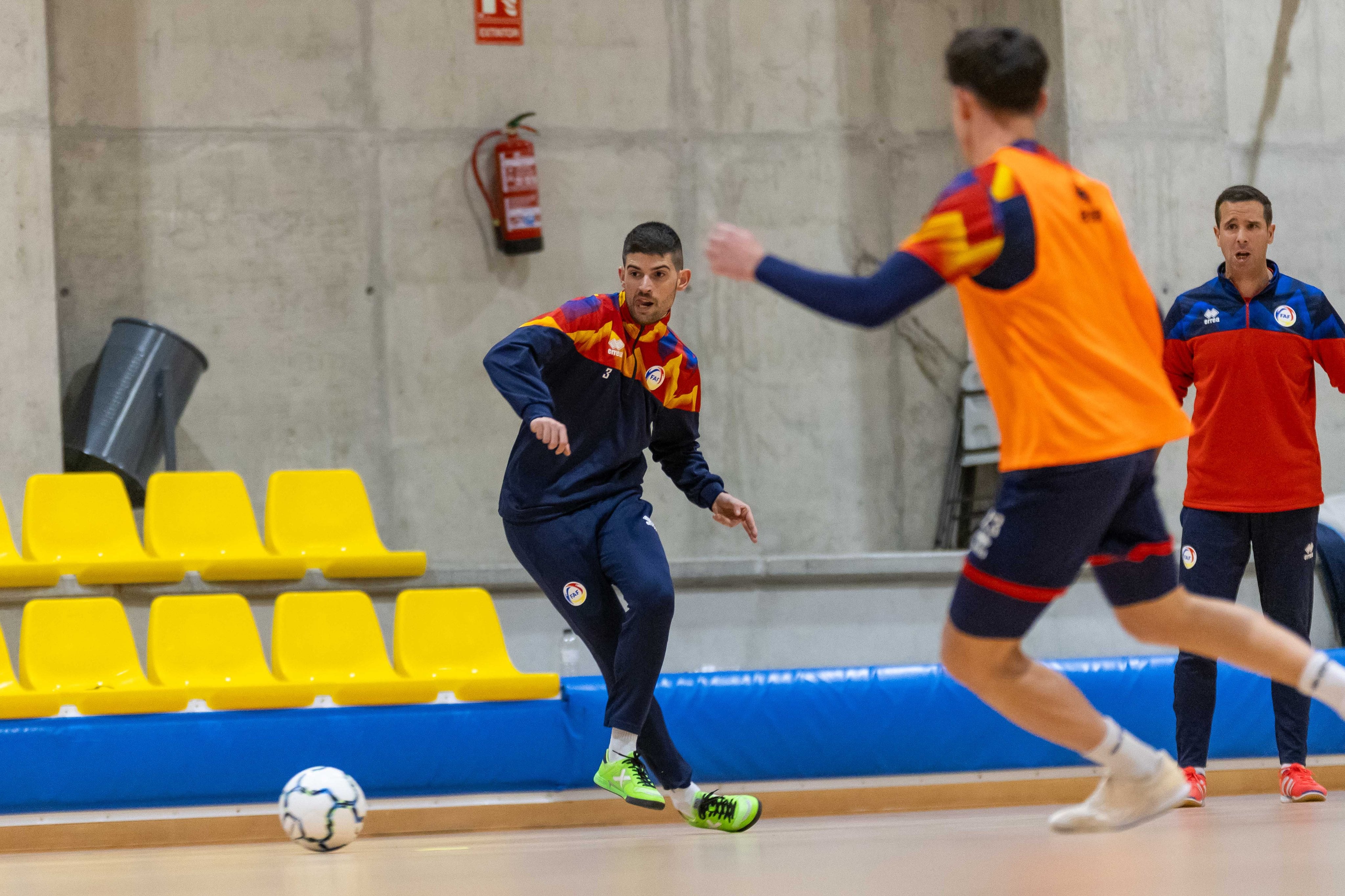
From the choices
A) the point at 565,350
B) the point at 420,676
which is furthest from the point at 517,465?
the point at 420,676

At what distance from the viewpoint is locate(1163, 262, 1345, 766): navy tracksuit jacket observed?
4.69m

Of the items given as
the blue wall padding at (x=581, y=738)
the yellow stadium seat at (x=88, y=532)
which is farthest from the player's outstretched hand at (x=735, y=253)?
the yellow stadium seat at (x=88, y=532)

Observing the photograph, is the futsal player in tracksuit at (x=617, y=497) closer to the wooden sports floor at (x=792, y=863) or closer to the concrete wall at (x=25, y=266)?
the wooden sports floor at (x=792, y=863)

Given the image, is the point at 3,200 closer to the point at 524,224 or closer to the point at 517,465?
the point at 524,224

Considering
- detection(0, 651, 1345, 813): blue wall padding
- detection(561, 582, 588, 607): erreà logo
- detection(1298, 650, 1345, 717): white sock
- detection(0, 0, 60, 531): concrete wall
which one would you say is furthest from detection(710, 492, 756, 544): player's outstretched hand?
detection(0, 0, 60, 531): concrete wall

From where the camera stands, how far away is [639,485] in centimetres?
465

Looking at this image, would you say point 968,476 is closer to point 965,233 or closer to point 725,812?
point 725,812

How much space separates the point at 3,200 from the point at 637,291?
15.0 ft

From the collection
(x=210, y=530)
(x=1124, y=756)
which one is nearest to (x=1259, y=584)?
(x=1124, y=756)

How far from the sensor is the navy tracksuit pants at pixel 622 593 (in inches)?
164

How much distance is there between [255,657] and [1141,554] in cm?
401

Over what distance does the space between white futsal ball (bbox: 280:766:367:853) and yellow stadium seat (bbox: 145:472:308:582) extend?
2510 mm

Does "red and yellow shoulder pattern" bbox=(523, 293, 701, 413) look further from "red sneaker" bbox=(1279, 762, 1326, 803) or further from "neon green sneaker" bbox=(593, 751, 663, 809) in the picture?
"red sneaker" bbox=(1279, 762, 1326, 803)

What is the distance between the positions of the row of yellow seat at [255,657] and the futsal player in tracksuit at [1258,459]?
255cm
